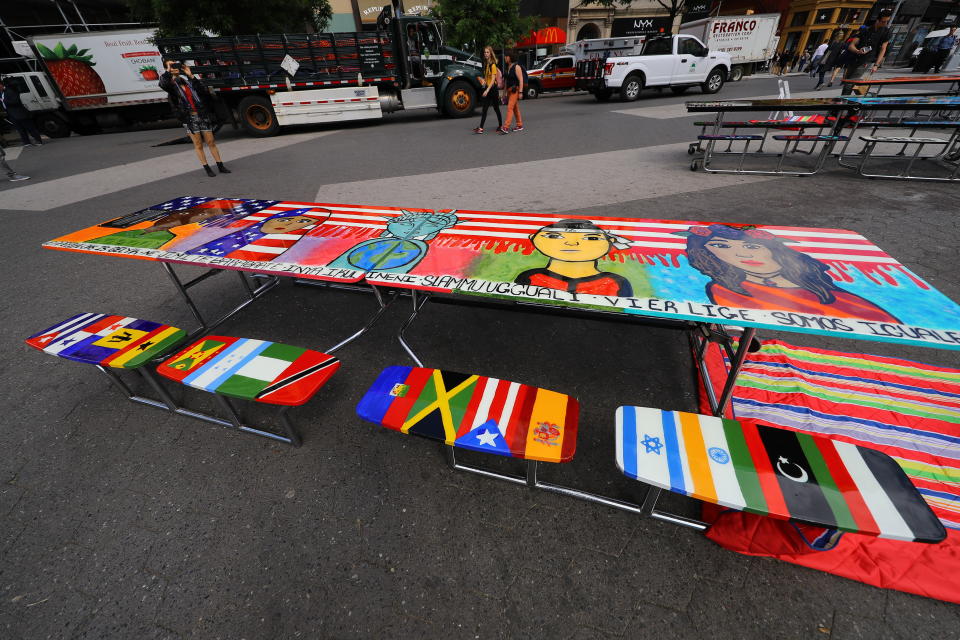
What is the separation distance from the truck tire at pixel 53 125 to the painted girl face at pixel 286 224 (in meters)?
20.3

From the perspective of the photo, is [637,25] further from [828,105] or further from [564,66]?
[828,105]

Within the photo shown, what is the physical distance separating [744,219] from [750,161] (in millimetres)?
3494

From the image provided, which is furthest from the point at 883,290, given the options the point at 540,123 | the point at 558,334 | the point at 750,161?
the point at 540,123

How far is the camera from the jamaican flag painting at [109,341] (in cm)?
204

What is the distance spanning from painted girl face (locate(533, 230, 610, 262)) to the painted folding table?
1 cm

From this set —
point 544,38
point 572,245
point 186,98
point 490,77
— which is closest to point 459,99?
point 490,77

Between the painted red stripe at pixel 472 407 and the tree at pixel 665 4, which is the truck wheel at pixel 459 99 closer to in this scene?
the painted red stripe at pixel 472 407

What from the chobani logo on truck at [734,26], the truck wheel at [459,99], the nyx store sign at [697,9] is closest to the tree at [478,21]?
the chobani logo on truck at [734,26]

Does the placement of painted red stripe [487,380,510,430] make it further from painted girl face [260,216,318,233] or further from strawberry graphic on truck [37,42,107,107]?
strawberry graphic on truck [37,42,107,107]

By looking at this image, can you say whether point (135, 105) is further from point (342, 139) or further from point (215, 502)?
point (215, 502)

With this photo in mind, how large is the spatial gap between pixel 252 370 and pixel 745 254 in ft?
8.87

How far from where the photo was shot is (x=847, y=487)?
4.13ft

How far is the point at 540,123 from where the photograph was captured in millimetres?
10695

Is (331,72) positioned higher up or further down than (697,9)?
further down
